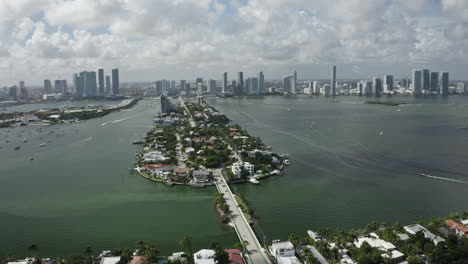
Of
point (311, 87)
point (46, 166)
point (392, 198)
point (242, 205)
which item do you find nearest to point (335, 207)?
point (392, 198)

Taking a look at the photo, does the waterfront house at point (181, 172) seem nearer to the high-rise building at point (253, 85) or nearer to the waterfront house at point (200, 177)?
the waterfront house at point (200, 177)

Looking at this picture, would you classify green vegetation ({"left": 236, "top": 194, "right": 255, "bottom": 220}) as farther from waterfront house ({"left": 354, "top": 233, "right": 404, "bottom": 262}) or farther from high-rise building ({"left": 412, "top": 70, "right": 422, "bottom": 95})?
high-rise building ({"left": 412, "top": 70, "right": 422, "bottom": 95})

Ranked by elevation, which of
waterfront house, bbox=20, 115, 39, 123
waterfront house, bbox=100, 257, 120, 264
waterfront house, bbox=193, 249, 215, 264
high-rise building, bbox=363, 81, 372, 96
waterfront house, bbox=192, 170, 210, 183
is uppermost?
high-rise building, bbox=363, 81, 372, 96

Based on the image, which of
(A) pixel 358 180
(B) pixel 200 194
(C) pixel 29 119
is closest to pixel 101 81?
(C) pixel 29 119

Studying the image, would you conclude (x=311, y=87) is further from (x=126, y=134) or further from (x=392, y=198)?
(x=392, y=198)

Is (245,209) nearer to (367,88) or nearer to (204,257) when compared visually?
(204,257)

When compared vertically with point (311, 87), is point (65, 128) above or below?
below

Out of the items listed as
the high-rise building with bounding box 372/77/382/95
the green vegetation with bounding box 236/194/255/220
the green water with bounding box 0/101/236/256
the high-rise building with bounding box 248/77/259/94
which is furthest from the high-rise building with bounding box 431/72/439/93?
the green vegetation with bounding box 236/194/255/220
